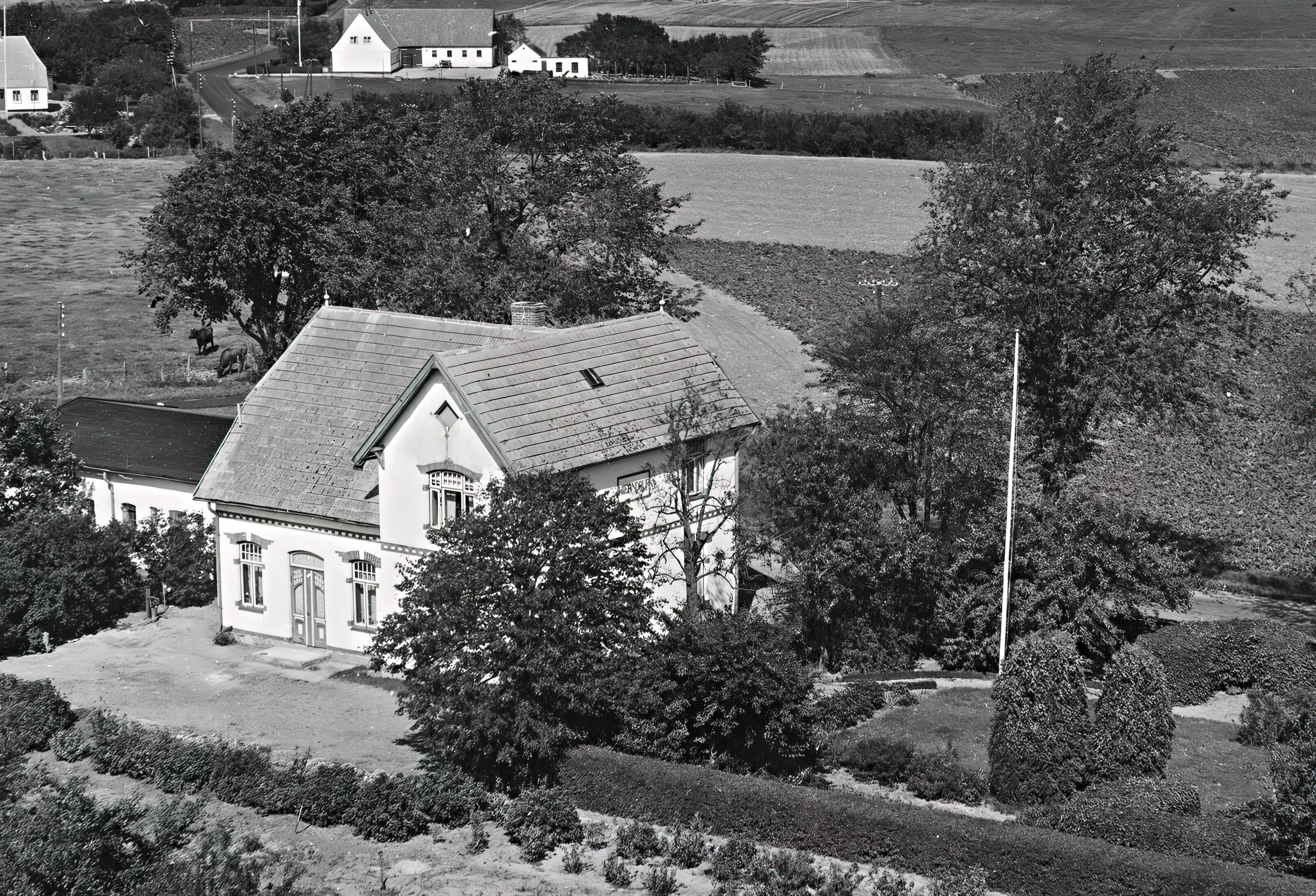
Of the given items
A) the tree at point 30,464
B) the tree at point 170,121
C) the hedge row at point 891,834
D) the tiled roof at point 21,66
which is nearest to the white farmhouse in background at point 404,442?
the tree at point 30,464

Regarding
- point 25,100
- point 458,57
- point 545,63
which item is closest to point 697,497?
point 545,63

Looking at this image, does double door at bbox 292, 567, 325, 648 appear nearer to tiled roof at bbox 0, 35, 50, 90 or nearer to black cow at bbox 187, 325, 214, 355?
black cow at bbox 187, 325, 214, 355

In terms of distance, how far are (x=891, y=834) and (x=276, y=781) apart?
44.4 ft

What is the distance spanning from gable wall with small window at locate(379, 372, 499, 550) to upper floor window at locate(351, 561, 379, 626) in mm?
1391

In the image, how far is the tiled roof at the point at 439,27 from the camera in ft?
544

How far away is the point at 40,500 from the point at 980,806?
1171 inches

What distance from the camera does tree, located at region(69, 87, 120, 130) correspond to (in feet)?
474

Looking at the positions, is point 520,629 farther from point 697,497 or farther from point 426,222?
point 426,222

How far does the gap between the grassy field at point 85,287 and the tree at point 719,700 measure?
4226cm

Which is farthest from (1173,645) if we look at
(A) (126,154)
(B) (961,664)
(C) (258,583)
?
(A) (126,154)

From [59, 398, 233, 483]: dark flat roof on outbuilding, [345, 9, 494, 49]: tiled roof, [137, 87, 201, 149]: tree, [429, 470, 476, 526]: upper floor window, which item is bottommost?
[59, 398, 233, 483]: dark flat roof on outbuilding

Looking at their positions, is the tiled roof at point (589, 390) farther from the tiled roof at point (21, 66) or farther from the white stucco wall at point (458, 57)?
the tiled roof at point (21, 66)

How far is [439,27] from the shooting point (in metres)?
167

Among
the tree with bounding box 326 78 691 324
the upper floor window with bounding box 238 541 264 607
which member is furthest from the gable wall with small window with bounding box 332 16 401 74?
the upper floor window with bounding box 238 541 264 607
